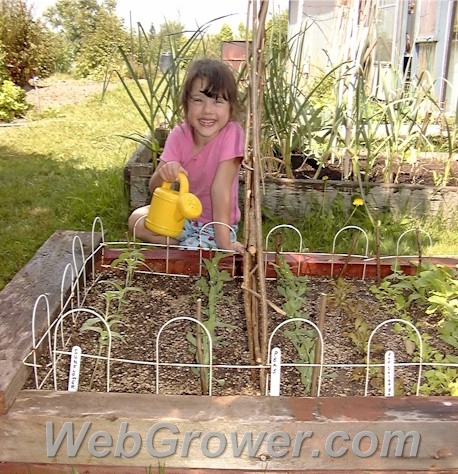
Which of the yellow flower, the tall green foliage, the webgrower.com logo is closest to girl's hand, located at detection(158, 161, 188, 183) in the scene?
the webgrower.com logo

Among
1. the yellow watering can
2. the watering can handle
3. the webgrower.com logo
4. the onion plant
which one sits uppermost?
the onion plant

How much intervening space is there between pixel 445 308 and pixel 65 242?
123cm

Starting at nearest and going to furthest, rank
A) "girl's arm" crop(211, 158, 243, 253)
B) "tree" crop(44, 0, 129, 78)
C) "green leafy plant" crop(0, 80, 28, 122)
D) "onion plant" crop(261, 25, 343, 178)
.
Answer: "girl's arm" crop(211, 158, 243, 253)
"onion plant" crop(261, 25, 343, 178)
"green leafy plant" crop(0, 80, 28, 122)
"tree" crop(44, 0, 129, 78)

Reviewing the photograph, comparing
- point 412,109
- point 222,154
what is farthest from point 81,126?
point 222,154

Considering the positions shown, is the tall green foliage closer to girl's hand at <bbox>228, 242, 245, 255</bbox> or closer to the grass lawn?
the grass lawn

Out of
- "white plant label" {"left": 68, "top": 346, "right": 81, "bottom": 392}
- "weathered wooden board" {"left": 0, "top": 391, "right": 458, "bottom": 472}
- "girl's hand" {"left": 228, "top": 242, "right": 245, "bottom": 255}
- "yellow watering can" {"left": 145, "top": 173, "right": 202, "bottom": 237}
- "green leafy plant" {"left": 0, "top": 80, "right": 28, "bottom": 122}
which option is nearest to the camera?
"weathered wooden board" {"left": 0, "top": 391, "right": 458, "bottom": 472}

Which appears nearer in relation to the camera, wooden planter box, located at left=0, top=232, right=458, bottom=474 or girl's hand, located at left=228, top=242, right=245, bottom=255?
wooden planter box, located at left=0, top=232, right=458, bottom=474

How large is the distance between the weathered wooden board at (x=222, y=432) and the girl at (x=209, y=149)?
1.06 m

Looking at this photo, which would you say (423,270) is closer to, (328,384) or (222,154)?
(328,384)

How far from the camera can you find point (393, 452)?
1.19 m

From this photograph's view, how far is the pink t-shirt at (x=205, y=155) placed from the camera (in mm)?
2441

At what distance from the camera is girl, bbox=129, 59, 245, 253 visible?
7.75 feet

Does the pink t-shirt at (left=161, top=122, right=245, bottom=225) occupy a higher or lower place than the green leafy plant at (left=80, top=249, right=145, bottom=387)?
higher

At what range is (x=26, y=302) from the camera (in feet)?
5.32
